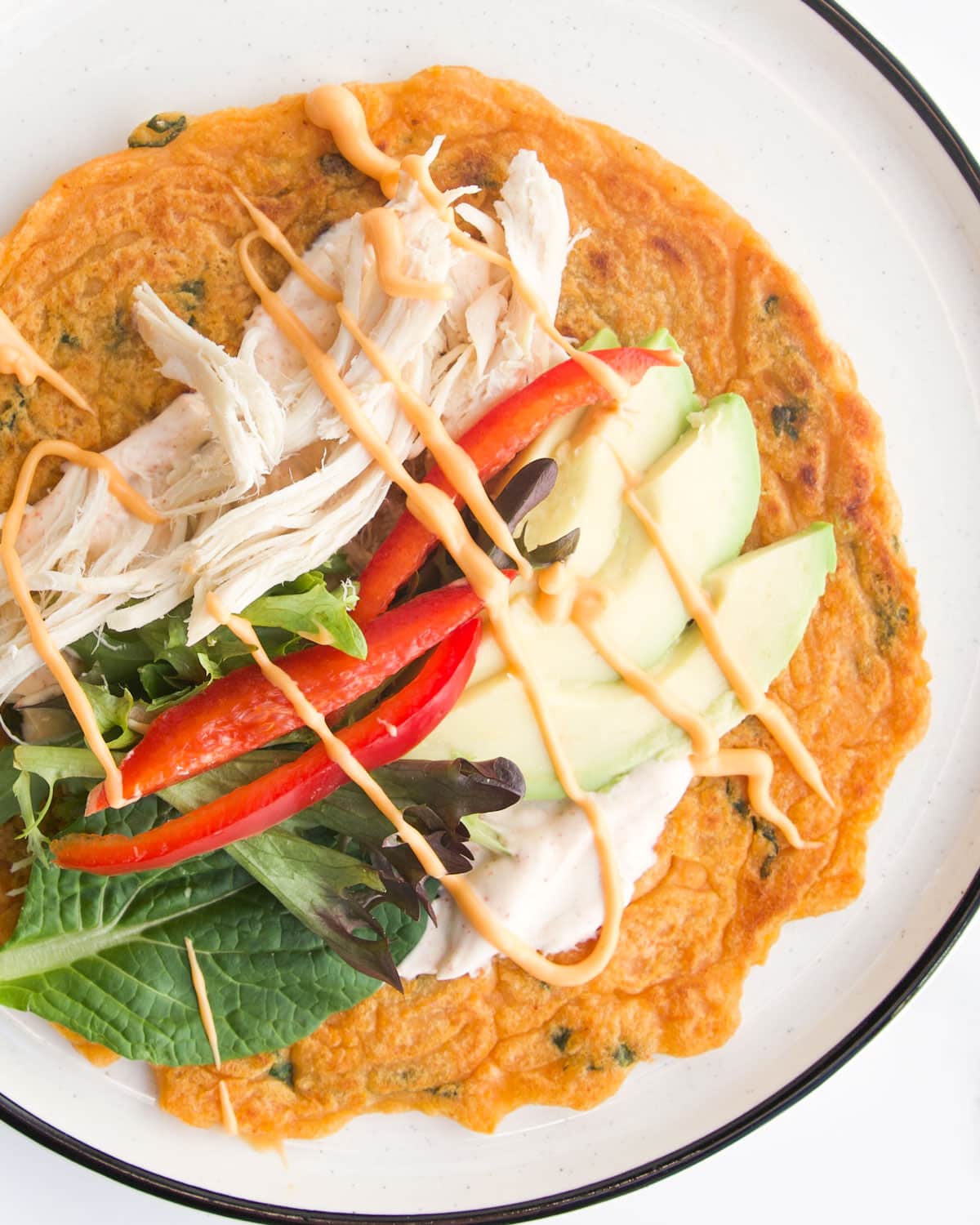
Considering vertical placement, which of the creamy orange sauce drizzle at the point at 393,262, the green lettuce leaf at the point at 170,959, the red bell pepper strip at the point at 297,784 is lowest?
the green lettuce leaf at the point at 170,959

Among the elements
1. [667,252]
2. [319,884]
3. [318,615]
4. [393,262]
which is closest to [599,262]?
[667,252]

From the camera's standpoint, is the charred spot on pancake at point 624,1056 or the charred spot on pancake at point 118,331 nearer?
the charred spot on pancake at point 118,331

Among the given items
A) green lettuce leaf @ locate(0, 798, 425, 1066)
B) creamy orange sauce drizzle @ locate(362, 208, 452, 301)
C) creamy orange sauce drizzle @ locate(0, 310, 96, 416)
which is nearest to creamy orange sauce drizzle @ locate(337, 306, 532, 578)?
creamy orange sauce drizzle @ locate(362, 208, 452, 301)

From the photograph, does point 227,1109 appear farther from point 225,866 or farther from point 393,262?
point 393,262

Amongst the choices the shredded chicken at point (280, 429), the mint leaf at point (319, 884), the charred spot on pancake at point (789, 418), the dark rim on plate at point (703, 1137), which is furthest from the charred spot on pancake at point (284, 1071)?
the charred spot on pancake at point (789, 418)

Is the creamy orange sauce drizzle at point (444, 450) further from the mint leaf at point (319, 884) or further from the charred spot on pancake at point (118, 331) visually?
the mint leaf at point (319, 884)
